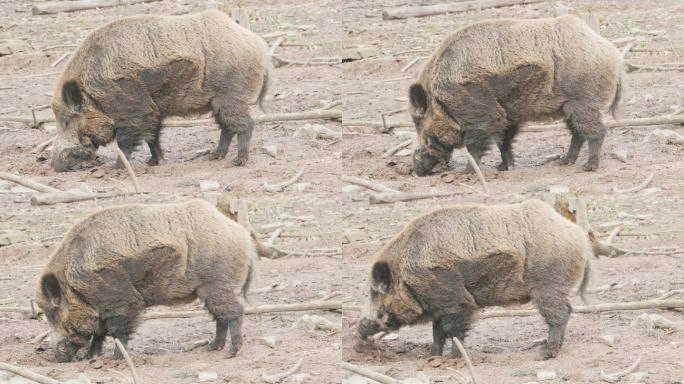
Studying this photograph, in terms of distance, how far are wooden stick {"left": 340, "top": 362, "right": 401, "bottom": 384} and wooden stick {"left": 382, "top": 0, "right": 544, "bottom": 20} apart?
7062 millimetres

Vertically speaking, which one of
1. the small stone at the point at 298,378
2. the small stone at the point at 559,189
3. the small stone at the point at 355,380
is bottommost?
the small stone at the point at 355,380

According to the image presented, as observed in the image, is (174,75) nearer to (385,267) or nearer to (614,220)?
(385,267)

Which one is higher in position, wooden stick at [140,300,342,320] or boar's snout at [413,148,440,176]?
boar's snout at [413,148,440,176]

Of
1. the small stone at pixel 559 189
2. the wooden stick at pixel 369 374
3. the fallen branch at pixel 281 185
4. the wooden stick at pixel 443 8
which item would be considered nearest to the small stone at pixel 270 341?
the wooden stick at pixel 369 374

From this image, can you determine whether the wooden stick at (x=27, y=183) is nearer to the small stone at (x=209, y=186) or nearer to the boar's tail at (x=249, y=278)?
the small stone at (x=209, y=186)

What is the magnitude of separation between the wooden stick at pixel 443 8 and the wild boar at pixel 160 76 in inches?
179

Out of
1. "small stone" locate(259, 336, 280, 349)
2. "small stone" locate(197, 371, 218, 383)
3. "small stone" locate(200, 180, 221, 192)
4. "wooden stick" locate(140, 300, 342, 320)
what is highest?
"small stone" locate(200, 180, 221, 192)

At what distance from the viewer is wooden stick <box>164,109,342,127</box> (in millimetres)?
19500

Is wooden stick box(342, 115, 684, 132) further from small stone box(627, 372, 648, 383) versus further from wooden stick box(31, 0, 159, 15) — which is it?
small stone box(627, 372, 648, 383)

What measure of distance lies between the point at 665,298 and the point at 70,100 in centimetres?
647

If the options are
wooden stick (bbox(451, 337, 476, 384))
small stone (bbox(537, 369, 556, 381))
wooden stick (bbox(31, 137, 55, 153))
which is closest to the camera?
wooden stick (bbox(451, 337, 476, 384))

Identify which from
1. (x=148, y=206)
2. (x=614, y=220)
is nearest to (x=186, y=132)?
(x=148, y=206)

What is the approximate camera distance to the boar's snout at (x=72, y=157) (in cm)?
1812

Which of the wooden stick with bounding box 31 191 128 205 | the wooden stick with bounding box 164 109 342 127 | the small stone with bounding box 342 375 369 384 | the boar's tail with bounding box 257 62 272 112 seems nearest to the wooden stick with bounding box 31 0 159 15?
the wooden stick with bounding box 164 109 342 127
